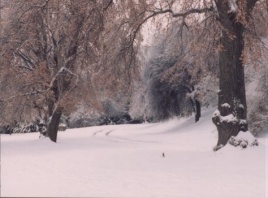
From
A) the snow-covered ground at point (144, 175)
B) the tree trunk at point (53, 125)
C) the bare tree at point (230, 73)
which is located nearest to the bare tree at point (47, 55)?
the tree trunk at point (53, 125)

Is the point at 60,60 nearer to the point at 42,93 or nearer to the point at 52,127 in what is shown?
the point at 42,93

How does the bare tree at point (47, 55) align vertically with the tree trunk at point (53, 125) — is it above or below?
above

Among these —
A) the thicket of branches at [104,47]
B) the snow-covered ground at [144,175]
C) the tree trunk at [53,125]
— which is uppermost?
the thicket of branches at [104,47]

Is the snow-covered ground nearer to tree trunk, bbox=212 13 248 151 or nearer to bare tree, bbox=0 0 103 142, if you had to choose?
tree trunk, bbox=212 13 248 151

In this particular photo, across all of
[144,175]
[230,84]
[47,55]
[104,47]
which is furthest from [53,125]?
[144,175]

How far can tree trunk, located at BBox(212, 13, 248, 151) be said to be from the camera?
39.9ft

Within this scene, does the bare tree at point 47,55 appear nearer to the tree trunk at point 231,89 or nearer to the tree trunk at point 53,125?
the tree trunk at point 53,125

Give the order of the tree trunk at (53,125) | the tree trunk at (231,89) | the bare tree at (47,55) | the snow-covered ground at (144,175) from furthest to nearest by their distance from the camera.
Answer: the tree trunk at (53,125)
the bare tree at (47,55)
the tree trunk at (231,89)
the snow-covered ground at (144,175)

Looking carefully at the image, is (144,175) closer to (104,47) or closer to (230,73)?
(230,73)

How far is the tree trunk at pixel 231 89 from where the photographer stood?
12.2m

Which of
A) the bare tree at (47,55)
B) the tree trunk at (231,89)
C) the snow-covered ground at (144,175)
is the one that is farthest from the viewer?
the bare tree at (47,55)

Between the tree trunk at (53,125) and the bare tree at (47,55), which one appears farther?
the tree trunk at (53,125)

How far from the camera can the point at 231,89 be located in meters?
12.3

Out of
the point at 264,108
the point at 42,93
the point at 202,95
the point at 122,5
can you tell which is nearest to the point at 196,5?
the point at 122,5
